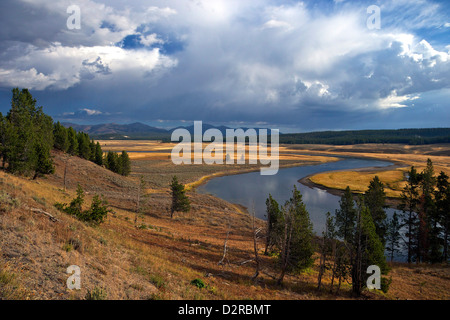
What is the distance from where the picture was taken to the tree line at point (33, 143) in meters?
32.7

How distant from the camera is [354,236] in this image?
61.1 ft

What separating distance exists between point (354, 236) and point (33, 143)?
4195 cm

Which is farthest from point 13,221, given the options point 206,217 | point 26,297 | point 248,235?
point 206,217

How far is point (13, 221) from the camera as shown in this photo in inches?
407

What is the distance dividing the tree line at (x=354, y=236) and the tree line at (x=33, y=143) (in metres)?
33.4

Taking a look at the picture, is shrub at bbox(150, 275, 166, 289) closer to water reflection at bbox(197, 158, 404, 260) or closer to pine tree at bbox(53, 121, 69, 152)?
water reflection at bbox(197, 158, 404, 260)

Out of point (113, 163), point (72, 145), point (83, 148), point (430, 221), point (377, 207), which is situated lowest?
point (430, 221)

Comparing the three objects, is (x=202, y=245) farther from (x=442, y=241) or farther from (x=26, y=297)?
(x=442, y=241)

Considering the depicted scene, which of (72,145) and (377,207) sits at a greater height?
(72,145)

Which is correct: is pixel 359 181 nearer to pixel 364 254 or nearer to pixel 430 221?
pixel 430 221

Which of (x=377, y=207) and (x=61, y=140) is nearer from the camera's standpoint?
(x=377, y=207)

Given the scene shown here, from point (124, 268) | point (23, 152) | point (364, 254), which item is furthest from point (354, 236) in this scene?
point (23, 152)

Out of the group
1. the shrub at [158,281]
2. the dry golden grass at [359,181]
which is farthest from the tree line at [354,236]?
the dry golden grass at [359,181]

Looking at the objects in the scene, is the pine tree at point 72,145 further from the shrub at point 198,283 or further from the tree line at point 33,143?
the shrub at point 198,283
